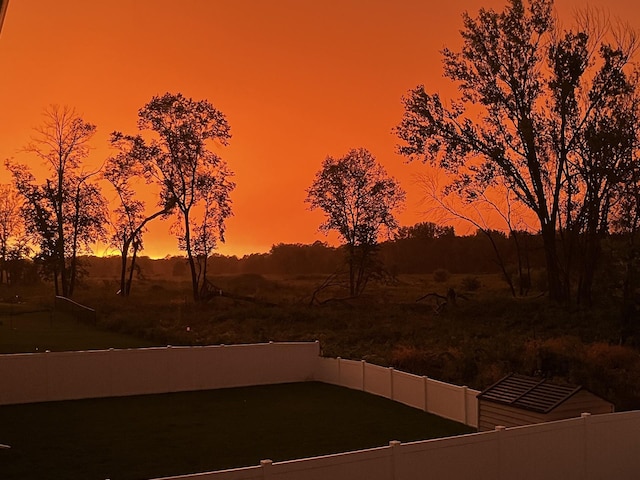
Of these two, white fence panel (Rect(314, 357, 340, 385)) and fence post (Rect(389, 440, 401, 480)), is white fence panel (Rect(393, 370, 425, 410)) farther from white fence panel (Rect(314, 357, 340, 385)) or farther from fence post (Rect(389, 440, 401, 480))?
fence post (Rect(389, 440, 401, 480))

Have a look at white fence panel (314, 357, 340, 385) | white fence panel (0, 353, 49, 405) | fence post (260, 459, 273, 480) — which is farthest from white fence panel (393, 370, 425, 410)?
fence post (260, 459, 273, 480)

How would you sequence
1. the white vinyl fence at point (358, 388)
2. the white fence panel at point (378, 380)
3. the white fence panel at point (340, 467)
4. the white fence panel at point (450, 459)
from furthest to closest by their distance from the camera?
1. the white fence panel at point (378, 380)
2. the white fence panel at point (450, 459)
3. the white vinyl fence at point (358, 388)
4. the white fence panel at point (340, 467)

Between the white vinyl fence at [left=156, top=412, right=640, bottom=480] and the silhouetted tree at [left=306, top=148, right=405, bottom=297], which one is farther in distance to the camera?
the silhouetted tree at [left=306, top=148, right=405, bottom=297]

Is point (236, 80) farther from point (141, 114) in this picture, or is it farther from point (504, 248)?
point (504, 248)

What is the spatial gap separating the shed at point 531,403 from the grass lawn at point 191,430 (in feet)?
6.93

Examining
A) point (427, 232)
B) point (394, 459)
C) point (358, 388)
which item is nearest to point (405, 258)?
point (427, 232)

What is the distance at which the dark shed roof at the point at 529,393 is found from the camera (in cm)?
1465

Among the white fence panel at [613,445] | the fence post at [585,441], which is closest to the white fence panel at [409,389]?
the white fence panel at [613,445]

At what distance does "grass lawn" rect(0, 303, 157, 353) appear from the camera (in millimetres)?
30641

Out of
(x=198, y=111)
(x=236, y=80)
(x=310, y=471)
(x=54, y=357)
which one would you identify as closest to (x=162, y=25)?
(x=236, y=80)

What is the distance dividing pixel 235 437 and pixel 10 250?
50.4 meters

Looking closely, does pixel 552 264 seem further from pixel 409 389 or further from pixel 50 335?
pixel 50 335

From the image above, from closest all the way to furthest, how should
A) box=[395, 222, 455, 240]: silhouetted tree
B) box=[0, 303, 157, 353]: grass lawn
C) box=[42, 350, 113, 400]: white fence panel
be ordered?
box=[42, 350, 113, 400]: white fence panel → box=[0, 303, 157, 353]: grass lawn → box=[395, 222, 455, 240]: silhouetted tree

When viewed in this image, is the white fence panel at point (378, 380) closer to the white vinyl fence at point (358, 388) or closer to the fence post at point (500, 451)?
the white vinyl fence at point (358, 388)
